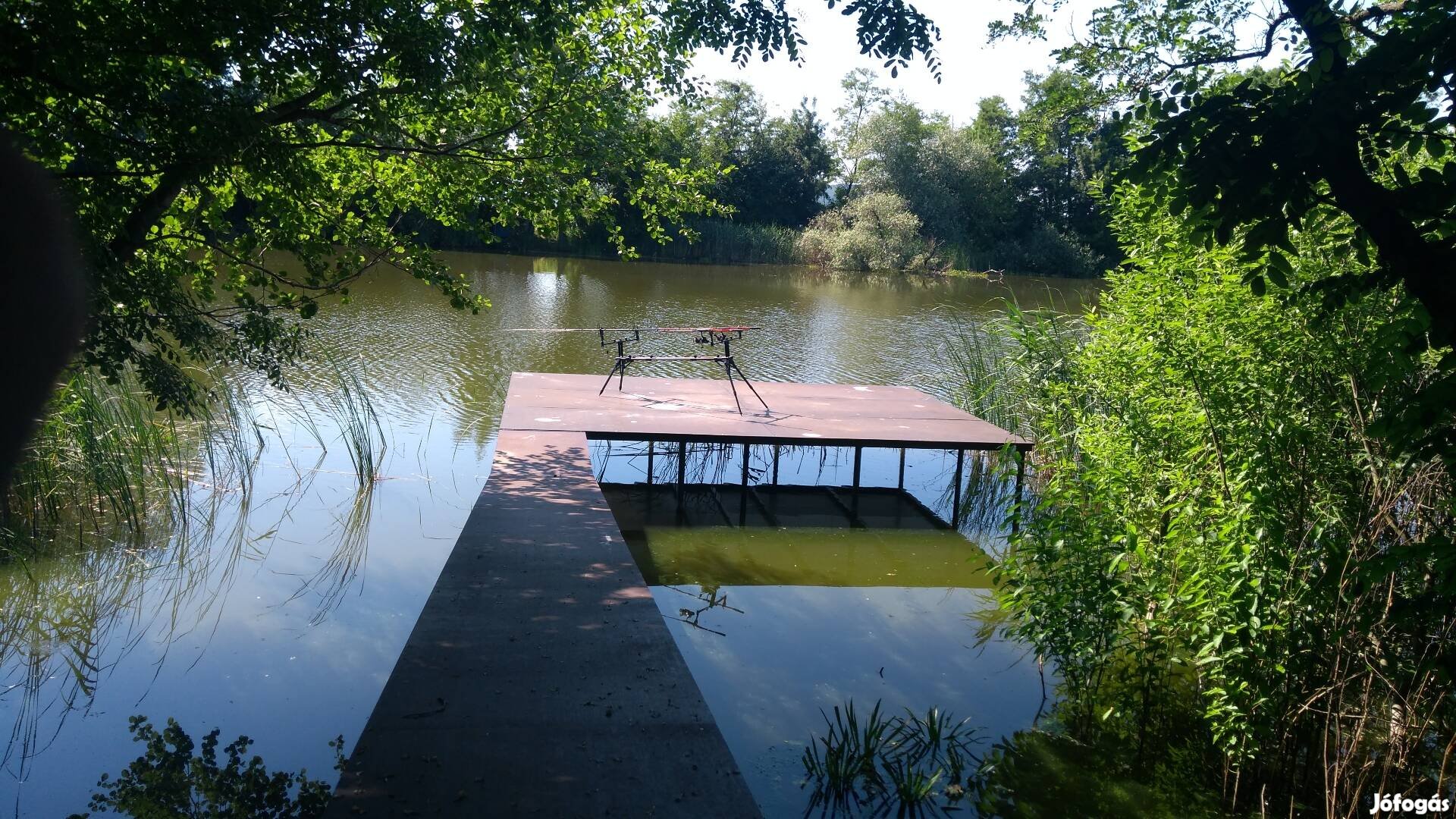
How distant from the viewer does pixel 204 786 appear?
3971 millimetres

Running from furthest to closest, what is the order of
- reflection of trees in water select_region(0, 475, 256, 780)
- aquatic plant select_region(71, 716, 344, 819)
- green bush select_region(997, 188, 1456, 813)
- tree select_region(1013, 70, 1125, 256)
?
reflection of trees in water select_region(0, 475, 256, 780), tree select_region(1013, 70, 1125, 256), aquatic plant select_region(71, 716, 344, 819), green bush select_region(997, 188, 1456, 813)

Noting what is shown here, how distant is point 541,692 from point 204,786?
1410 mm

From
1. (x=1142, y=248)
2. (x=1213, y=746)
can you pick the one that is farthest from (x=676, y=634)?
(x=1142, y=248)

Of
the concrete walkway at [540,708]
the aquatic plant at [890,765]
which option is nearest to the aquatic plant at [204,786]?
the concrete walkway at [540,708]

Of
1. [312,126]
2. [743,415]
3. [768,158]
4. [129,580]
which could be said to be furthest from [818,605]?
A: [768,158]

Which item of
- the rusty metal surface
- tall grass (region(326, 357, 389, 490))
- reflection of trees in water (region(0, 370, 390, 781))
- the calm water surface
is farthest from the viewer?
tall grass (region(326, 357, 389, 490))

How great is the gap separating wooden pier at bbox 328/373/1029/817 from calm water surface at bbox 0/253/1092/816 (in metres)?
0.75

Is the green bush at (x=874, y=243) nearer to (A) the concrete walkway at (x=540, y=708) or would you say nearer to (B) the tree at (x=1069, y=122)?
(B) the tree at (x=1069, y=122)

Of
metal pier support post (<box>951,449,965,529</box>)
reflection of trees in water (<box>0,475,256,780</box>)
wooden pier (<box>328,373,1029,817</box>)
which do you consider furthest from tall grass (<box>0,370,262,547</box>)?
metal pier support post (<box>951,449,965,529</box>)

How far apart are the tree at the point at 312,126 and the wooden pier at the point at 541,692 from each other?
1.56 meters

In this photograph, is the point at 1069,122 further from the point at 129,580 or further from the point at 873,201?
the point at 873,201

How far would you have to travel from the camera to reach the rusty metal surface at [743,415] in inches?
323

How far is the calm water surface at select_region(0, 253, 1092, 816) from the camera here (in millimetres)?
4609

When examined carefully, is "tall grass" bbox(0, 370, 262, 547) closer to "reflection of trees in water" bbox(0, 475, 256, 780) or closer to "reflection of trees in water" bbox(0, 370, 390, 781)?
"reflection of trees in water" bbox(0, 370, 390, 781)
